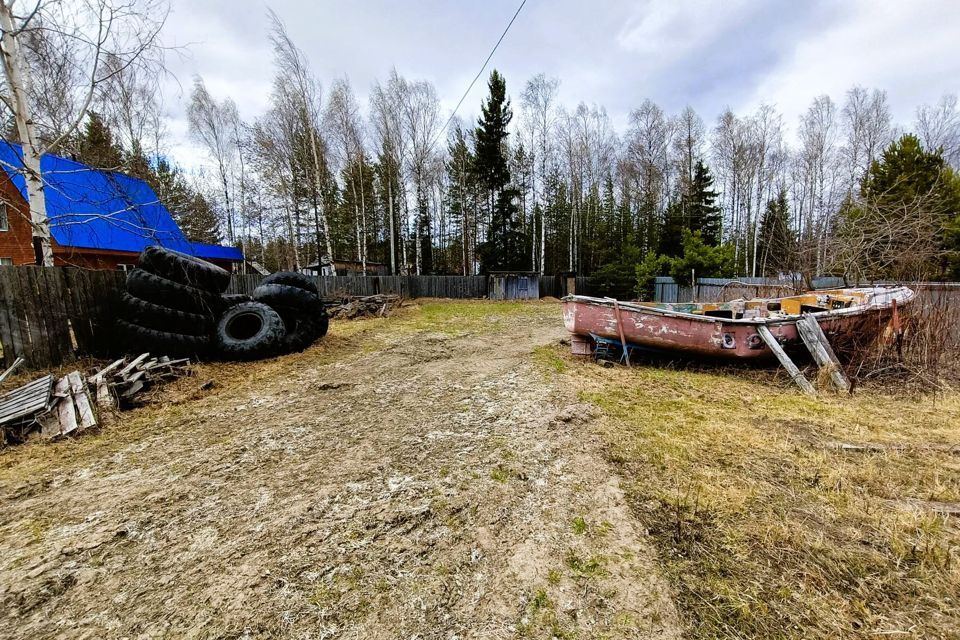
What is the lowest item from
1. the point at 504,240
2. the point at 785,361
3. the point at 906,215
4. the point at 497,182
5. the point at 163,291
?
the point at 785,361

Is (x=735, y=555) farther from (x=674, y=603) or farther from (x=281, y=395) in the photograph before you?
(x=281, y=395)

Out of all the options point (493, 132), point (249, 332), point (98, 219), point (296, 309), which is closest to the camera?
point (249, 332)

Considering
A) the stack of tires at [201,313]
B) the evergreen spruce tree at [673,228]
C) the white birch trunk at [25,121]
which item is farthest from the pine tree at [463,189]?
the white birch trunk at [25,121]

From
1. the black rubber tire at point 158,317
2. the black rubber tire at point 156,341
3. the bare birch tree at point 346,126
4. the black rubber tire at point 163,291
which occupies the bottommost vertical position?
the black rubber tire at point 156,341

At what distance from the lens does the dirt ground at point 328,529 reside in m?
1.47

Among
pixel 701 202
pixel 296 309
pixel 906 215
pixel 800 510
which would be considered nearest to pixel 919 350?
pixel 906 215

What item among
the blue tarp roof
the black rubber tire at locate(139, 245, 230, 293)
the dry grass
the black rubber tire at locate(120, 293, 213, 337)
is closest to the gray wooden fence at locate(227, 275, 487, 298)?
the blue tarp roof

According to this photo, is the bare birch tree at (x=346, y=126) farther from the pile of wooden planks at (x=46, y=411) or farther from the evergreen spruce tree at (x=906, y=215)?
Result: the evergreen spruce tree at (x=906, y=215)

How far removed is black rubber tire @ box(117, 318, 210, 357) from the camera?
4.93 meters

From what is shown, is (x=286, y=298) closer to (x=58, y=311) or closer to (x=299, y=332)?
(x=299, y=332)

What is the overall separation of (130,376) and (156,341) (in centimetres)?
109

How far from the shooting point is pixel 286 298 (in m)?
6.96

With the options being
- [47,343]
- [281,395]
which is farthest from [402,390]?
[47,343]

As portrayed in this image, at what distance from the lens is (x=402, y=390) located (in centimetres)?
459
